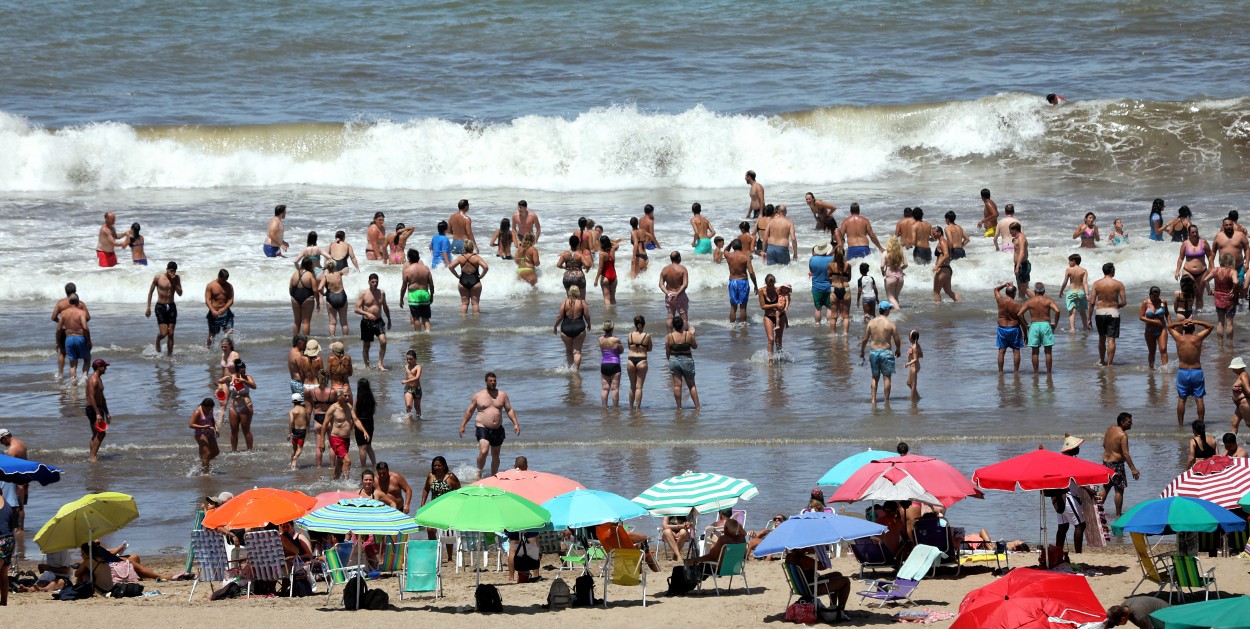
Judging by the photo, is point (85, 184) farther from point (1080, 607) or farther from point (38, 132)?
point (1080, 607)

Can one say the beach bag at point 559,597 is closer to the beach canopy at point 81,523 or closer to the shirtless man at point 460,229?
the beach canopy at point 81,523

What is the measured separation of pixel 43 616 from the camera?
384 inches

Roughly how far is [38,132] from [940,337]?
22565 millimetres

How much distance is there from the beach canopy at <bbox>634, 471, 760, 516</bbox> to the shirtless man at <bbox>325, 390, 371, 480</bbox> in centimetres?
403

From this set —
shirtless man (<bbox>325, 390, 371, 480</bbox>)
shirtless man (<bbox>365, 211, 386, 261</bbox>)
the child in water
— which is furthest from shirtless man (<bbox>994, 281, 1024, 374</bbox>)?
shirtless man (<bbox>365, 211, 386, 261</bbox>)

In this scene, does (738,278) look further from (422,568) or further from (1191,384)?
(422,568)

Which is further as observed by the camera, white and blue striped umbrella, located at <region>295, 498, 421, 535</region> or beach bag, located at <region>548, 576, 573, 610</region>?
beach bag, located at <region>548, 576, 573, 610</region>

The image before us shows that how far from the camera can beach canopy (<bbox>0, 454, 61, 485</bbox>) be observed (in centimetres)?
1127

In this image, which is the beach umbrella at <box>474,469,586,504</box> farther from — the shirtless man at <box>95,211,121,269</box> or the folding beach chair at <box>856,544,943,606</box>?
the shirtless man at <box>95,211,121,269</box>

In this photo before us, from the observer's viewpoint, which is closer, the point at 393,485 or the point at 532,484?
the point at 532,484

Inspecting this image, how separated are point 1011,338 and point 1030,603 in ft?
29.4

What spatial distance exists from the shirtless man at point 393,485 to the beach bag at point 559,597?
6.47 feet

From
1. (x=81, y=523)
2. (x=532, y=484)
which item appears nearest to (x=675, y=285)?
(x=532, y=484)

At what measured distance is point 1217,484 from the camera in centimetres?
1041
